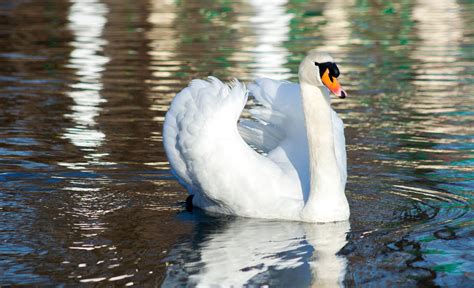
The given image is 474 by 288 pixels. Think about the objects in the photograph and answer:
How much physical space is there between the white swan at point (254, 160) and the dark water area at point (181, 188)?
0.16m

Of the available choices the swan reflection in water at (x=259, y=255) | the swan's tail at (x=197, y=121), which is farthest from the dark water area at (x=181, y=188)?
the swan's tail at (x=197, y=121)

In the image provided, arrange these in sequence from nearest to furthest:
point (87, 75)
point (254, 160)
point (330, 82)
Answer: point (330, 82) → point (254, 160) → point (87, 75)

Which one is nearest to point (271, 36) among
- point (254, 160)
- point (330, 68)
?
point (254, 160)

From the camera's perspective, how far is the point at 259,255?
7.62 m

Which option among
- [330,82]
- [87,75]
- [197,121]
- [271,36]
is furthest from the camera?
[271,36]

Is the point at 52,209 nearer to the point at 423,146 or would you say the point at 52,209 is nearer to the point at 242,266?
the point at 242,266

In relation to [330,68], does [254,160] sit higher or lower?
lower

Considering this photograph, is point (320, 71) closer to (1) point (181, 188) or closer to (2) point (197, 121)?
(2) point (197, 121)

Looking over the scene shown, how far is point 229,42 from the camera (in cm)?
2230

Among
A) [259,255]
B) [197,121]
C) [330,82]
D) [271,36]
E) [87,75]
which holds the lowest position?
[271,36]

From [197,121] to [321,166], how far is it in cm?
99

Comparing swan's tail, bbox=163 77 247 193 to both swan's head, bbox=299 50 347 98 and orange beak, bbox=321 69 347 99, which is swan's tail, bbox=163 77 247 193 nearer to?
swan's head, bbox=299 50 347 98

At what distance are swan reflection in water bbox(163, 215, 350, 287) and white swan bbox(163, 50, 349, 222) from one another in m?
0.15

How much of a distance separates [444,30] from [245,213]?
1670 cm
